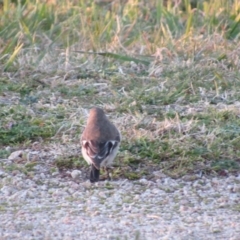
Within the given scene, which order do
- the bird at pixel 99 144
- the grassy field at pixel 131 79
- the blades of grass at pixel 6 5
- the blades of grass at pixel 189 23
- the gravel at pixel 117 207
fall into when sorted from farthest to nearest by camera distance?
the blades of grass at pixel 6 5
the blades of grass at pixel 189 23
the grassy field at pixel 131 79
the bird at pixel 99 144
the gravel at pixel 117 207

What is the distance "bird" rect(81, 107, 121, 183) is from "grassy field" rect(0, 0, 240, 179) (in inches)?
8.2

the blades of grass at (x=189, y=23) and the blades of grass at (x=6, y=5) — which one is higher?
the blades of grass at (x=189, y=23)

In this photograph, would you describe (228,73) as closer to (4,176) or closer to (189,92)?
(189,92)

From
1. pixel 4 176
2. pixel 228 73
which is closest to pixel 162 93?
pixel 228 73

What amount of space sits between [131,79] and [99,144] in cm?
228

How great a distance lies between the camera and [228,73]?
9.12m

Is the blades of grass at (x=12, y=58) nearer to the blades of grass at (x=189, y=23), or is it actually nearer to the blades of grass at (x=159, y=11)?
the blades of grass at (x=189, y=23)

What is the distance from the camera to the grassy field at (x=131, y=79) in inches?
284

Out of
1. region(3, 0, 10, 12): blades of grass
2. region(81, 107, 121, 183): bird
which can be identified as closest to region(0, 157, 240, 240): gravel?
region(81, 107, 121, 183): bird

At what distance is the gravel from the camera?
18.3 feet

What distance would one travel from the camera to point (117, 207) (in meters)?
6.14

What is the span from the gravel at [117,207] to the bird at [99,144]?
0.15 metres

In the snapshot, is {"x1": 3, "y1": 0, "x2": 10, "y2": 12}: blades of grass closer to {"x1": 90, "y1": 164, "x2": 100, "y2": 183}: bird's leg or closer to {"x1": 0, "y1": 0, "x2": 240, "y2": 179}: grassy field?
{"x1": 0, "y1": 0, "x2": 240, "y2": 179}: grassy field

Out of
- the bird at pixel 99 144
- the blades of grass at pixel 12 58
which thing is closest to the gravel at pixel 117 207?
the bird at pixel 99 144
